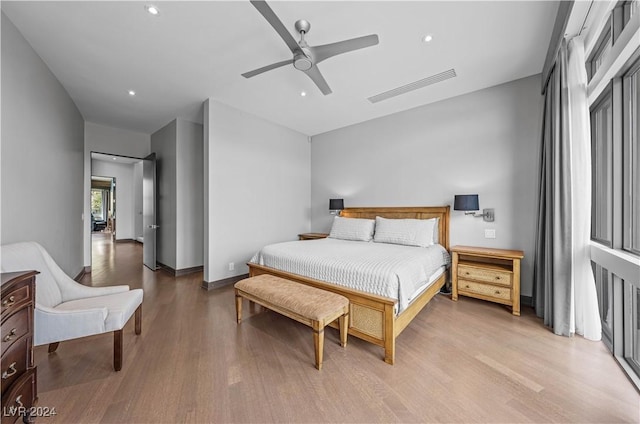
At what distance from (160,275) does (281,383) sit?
3933mm

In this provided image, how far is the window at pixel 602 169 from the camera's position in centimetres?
214

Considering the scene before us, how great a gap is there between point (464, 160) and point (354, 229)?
193 cm

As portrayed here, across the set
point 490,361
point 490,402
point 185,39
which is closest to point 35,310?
point 185,39

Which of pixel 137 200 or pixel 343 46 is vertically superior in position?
pixel 343 46

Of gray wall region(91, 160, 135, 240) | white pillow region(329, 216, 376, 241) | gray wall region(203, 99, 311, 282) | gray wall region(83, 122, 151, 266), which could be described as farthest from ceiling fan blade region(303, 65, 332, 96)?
gray wall region(91, 160, 135, 240)

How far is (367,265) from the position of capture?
89.4 inches

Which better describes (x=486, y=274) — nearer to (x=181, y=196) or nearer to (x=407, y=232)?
(x=407, y=232)

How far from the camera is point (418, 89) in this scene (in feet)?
11.2

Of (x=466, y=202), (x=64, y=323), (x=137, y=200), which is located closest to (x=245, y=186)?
(x=64, y=323)

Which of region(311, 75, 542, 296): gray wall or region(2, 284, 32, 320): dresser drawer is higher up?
region(311, 75, 542, 296): gray wall

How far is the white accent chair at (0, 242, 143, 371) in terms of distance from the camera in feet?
5.44

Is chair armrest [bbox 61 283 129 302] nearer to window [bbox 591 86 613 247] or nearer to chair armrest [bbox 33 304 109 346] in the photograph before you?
chair armrest [bbox 33 304 109 346]

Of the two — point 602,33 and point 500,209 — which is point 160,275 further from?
point 602,33

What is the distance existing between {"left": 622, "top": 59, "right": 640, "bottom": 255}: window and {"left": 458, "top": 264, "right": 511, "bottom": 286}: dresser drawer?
3.54ft
